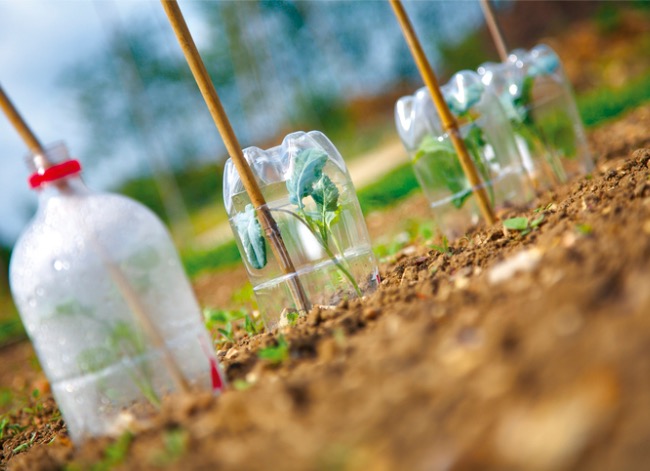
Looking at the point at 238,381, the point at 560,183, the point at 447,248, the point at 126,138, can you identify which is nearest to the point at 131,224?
the point at 238,381

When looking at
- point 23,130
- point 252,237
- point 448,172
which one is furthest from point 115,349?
point 448,172

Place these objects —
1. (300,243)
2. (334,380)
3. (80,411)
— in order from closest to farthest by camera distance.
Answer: (334,380)
(80,411)
(300,243)

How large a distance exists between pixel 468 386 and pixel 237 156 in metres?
1.51

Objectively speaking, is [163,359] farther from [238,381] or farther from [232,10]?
[232,10]

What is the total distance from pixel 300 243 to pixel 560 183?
1.76m

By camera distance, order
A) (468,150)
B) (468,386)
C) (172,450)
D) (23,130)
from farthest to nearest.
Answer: (468,150) < (23,130) < (172,450) < (468,386)

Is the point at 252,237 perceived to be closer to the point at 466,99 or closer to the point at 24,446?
the point at 24,446

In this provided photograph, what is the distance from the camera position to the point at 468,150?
11.4 feet

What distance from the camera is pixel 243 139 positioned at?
25.2 m

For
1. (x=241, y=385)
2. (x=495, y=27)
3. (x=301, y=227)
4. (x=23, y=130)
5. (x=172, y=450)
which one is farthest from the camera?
(x=495, y=27)

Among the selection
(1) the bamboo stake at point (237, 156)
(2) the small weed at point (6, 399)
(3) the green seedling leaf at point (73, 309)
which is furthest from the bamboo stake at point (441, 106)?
(2) the small weed at point (6, 399)

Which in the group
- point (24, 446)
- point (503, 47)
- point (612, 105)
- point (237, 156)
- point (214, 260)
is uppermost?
point (503, 47)

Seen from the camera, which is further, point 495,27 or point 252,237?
point 495,27

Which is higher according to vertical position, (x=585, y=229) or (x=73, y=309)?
(x=73, y=309)
